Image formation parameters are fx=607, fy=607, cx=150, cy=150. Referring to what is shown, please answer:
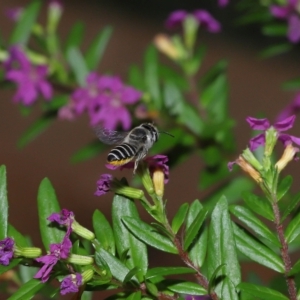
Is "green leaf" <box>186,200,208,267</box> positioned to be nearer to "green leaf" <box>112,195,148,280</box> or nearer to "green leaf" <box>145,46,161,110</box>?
"green leaf" <box>112,195,148,280</box>

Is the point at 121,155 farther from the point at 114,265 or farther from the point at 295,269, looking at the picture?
the point at 295,269

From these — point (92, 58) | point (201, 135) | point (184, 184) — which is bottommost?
point (184, 184)

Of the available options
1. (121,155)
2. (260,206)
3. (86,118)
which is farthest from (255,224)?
(86,118)

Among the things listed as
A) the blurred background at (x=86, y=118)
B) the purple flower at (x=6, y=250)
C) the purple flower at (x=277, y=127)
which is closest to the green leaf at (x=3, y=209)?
the purple flower at (x=6, y=250)

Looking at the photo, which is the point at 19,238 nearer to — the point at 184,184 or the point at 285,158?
the point at 285,158

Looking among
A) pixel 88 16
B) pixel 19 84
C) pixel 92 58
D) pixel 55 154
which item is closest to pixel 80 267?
pixel 19 84

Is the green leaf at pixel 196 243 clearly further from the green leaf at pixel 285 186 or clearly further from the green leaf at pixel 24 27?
the green leaf at pixel 24 27
